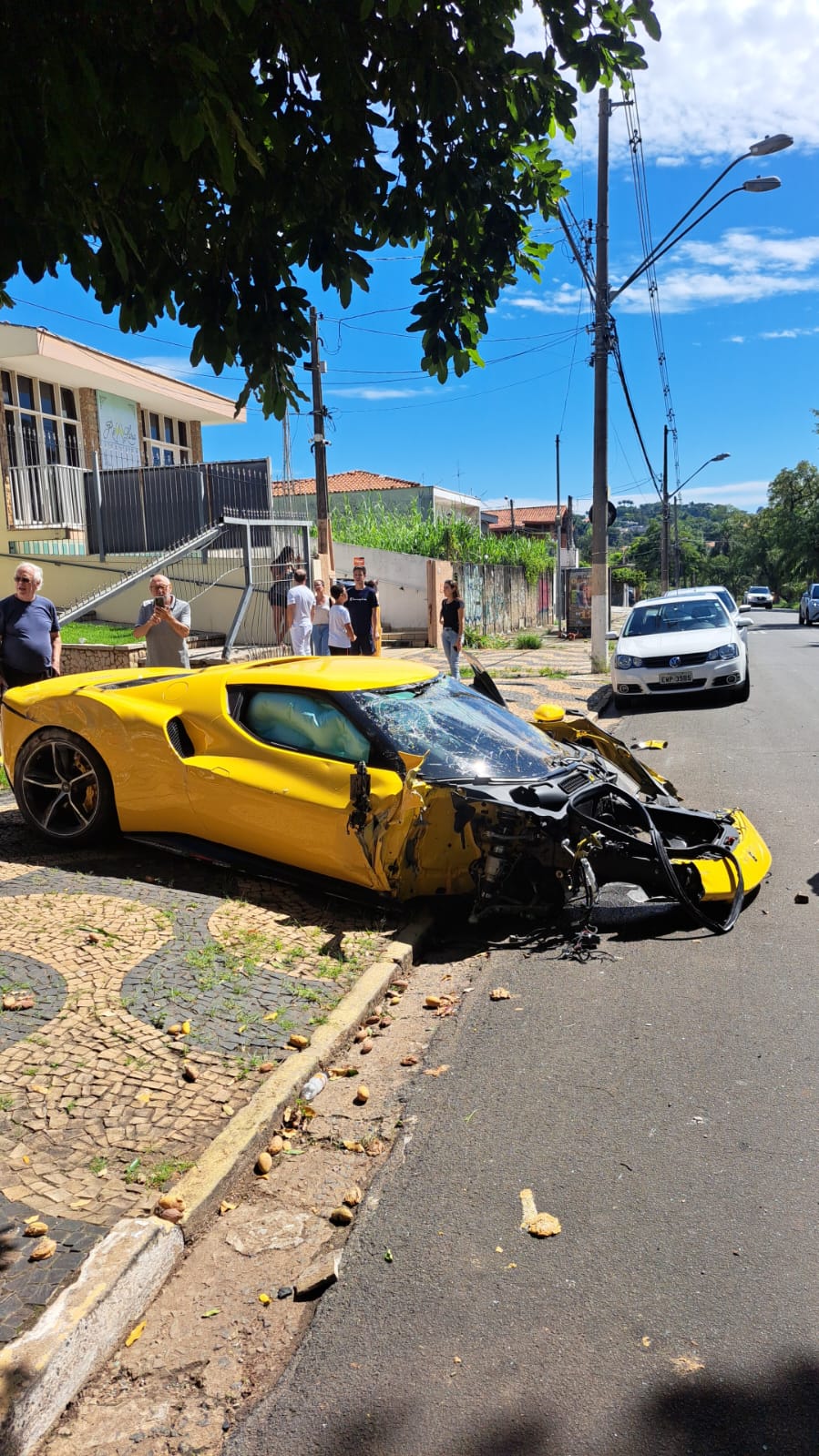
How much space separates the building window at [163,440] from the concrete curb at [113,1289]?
74.1 feet

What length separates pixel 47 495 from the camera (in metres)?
18.6

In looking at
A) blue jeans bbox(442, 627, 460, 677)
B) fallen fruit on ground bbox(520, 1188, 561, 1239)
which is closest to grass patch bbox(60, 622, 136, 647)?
blue jeans bbox(442, 627, 460, 677)

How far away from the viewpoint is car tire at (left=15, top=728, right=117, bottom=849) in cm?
588

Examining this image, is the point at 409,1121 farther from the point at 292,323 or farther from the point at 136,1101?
the point at 292,323

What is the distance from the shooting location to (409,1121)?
136 inches

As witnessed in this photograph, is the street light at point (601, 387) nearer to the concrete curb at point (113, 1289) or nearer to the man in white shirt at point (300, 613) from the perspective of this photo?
the man in white shirt at point (300, 613)

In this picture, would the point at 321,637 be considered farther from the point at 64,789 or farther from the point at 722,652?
the point at 64,789

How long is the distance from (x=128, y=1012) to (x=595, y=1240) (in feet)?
7.05

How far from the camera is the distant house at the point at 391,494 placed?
146ft

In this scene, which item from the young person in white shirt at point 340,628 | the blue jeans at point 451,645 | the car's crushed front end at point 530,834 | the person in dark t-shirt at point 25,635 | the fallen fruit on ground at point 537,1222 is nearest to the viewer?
the fallen fruit on ground at point 537,1222

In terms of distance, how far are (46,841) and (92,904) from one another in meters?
1.09

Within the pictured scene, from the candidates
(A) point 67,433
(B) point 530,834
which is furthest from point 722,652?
(A) point 67,433

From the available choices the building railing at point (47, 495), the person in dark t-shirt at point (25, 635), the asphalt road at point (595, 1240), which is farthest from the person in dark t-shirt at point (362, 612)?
the asphalt road at point (595, 1240)

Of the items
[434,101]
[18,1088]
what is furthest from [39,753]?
[434,101]
